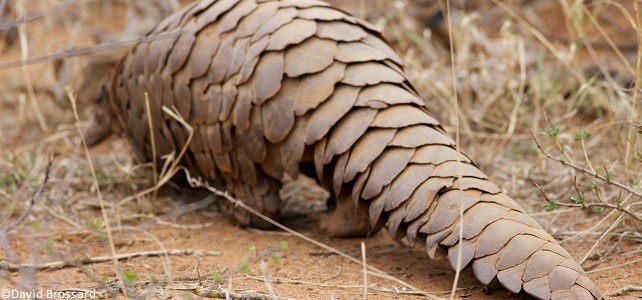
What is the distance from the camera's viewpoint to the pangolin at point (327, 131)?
7.27ft

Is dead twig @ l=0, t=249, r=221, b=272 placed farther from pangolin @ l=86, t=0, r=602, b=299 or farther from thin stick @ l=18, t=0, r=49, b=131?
thin stick @ l=18, t=0, r=49, b=131

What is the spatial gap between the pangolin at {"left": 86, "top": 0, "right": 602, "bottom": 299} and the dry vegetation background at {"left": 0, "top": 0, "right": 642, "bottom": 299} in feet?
0.56

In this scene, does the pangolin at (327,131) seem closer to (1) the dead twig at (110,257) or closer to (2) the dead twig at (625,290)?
(2) the dead twig at (625,290)

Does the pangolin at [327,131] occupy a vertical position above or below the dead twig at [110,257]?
above

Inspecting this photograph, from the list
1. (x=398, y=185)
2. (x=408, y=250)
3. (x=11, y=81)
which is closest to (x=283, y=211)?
(x=408, y=250)

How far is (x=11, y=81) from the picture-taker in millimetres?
5461

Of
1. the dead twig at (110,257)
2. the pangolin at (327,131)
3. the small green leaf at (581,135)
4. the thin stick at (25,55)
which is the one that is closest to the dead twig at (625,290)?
the pangolin at (327,131)

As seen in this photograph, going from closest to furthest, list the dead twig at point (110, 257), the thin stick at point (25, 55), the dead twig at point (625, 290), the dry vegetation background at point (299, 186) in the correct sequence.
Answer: the dead twig at point (625, 290)
the dry vegetation background at point (299, 186)
the dead twig at point (110, 257)
the thin stick at point (25, 55)

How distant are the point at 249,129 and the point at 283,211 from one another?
62 cm

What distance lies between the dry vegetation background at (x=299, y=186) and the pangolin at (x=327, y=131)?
0.17m

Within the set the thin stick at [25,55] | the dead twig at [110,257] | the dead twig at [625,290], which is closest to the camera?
A: the dead twig at [625,290]

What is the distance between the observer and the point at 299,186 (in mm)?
3668

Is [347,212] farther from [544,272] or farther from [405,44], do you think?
[405,44]

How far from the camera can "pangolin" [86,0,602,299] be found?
2.21 metres
